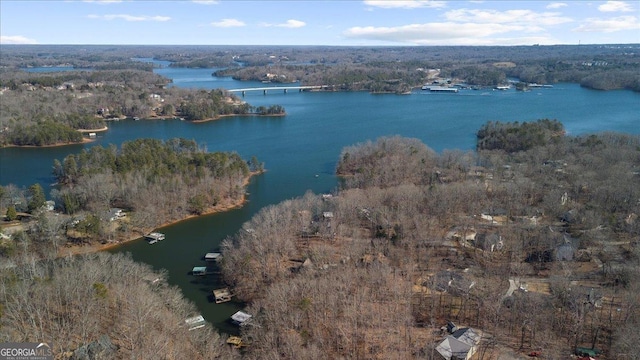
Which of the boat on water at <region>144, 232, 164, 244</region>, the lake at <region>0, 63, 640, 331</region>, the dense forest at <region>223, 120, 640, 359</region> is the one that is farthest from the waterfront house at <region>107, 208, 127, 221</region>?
the dense forest at <region>223, 120, 640, 359</region>

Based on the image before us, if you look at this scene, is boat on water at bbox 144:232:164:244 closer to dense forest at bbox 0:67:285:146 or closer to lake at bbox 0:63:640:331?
lake at bbox 0:63:640:331

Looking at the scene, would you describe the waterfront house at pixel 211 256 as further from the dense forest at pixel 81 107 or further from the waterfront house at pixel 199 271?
the dense forest at pixel 81 107

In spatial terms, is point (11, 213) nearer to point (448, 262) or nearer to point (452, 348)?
point (448, 262)

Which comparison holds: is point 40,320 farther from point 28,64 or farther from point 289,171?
point 28,64

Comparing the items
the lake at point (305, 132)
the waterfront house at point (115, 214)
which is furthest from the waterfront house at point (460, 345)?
the waterfront house at point (115, 214)

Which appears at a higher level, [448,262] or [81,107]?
[81,107]

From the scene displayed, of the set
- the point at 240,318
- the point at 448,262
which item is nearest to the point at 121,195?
the point at 240,318
